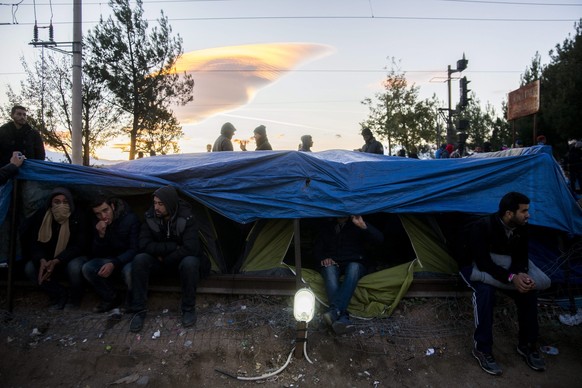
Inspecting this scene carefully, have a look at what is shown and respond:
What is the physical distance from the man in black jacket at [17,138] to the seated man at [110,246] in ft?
6.37

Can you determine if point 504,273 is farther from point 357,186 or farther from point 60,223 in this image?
point 60,223

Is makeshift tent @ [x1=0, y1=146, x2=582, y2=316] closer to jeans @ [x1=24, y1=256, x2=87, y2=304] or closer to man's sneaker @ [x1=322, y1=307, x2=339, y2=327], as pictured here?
man's sneaker @ [x1=322, y1=307, x2=339, y2=327]

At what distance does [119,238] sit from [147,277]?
58 cm

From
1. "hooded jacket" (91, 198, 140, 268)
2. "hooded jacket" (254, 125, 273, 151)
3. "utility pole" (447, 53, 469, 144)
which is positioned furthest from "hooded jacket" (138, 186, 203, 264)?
"utility pole" (447, 53, 469, 144)

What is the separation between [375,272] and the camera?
4035mm

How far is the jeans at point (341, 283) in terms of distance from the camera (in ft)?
11.8

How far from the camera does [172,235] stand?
12.0 ft

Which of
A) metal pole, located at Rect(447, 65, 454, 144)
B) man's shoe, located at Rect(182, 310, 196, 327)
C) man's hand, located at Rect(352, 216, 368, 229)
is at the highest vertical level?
metal pole, located at Rect(447, 65, 454, 144)

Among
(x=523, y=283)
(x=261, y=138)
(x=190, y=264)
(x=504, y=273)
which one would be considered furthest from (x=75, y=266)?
(x=523, y=283)

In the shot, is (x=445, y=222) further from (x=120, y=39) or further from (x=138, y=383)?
(x=120, y=39)

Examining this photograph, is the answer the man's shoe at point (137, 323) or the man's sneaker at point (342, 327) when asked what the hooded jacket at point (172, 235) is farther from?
the man's sneaker at point (342, 327)

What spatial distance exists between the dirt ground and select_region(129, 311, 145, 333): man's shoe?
0.06 m

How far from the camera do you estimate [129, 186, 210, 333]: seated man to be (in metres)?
3.55

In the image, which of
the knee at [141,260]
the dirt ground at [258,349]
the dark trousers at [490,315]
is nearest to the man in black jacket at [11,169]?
the dirt ground at [258,349]
